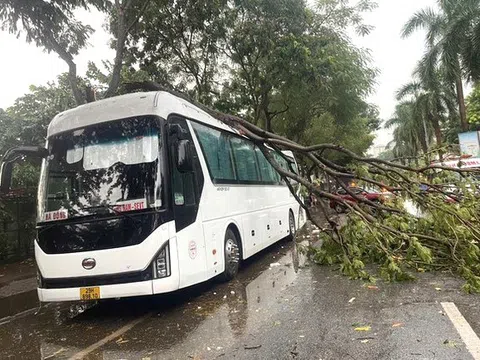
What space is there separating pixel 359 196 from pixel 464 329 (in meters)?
3.77

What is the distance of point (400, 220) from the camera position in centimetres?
766

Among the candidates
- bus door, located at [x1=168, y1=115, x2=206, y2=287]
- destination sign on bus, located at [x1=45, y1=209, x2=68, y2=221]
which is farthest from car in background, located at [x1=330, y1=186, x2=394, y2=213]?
destination sign on bus, located at [x1=45, y1=209, x2=68, y2=221]

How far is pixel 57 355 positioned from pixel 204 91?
15.0m

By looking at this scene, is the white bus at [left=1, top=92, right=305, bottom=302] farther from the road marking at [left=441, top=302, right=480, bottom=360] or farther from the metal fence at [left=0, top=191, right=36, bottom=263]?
the metal fence at [left=0, top=191, right=36, bottom=263]

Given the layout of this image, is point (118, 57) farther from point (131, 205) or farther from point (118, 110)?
point (131, 205)

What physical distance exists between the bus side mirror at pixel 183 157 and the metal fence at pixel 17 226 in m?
7.77

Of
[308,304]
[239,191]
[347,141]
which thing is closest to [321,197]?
[239,191]

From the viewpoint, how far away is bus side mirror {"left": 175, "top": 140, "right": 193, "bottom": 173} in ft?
18.6

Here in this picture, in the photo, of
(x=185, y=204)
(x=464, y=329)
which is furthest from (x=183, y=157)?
(x=464, y=329)

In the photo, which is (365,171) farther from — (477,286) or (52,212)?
(52,212)

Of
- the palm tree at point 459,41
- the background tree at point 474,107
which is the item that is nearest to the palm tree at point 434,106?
the background tree at point 474,107

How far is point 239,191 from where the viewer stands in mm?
8391

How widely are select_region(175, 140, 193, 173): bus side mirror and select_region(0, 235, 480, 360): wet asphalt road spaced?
2002 mm

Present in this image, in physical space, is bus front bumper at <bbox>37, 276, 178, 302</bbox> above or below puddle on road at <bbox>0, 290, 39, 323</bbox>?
above
